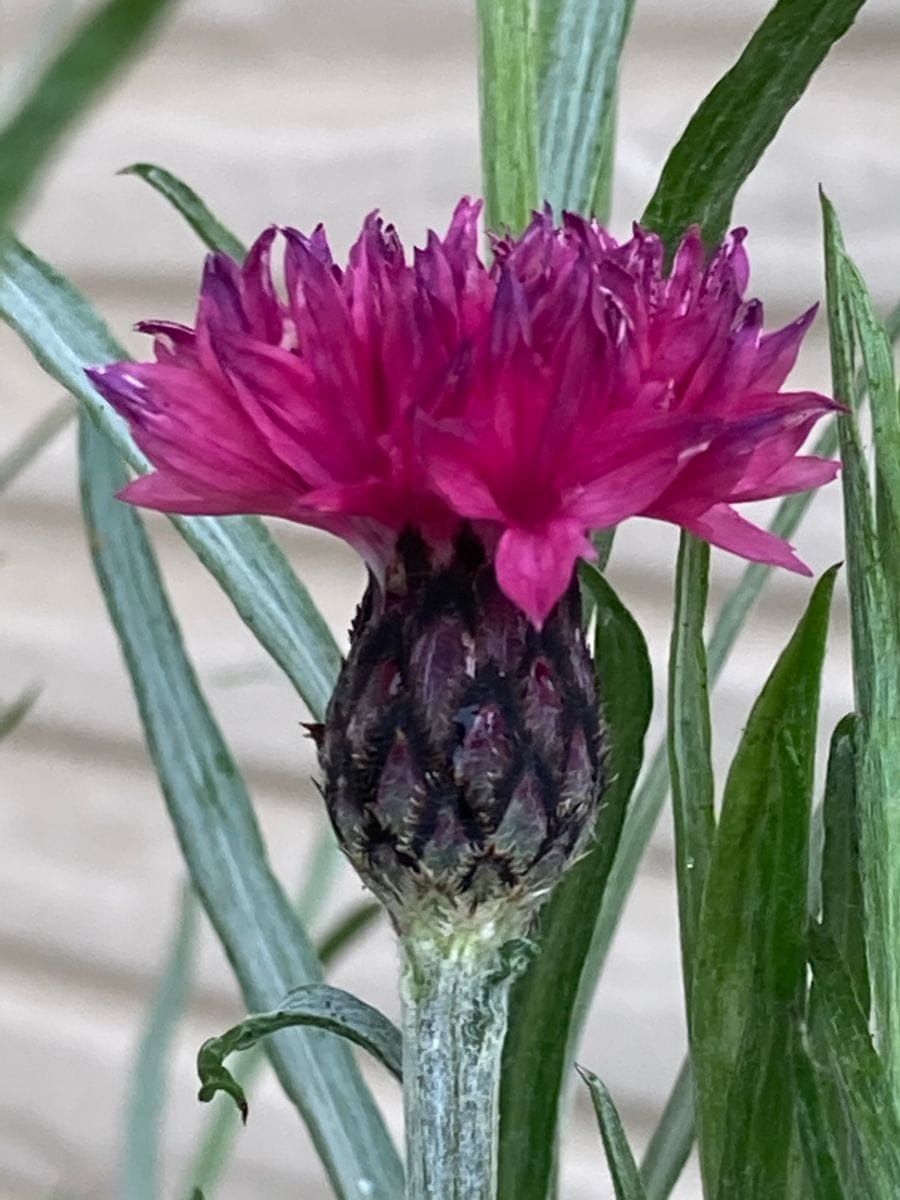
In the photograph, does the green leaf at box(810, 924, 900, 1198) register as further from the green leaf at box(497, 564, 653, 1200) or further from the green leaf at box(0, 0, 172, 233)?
the green leaf at box(0, 0, 172, 233)

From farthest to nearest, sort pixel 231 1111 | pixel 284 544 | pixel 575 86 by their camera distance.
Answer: pixel 284 544 → pixel 231 1111 → pixel 575 86

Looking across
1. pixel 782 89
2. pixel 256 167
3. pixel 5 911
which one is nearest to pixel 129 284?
pixel 256 167

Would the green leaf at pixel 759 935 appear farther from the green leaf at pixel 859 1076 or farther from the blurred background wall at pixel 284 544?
the blurred background wall at pixel 284 544

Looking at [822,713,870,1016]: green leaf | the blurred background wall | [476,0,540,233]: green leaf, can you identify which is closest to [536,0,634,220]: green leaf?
[476,0,540,233]: green leaf

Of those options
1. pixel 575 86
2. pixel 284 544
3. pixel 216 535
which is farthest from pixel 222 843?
pixel 284 544

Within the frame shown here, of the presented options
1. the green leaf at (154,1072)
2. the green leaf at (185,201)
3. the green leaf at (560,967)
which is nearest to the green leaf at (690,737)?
the green leaf at (560,967)

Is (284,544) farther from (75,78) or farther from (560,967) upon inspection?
(75,78)

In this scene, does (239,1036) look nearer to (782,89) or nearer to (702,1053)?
(702,1053)
